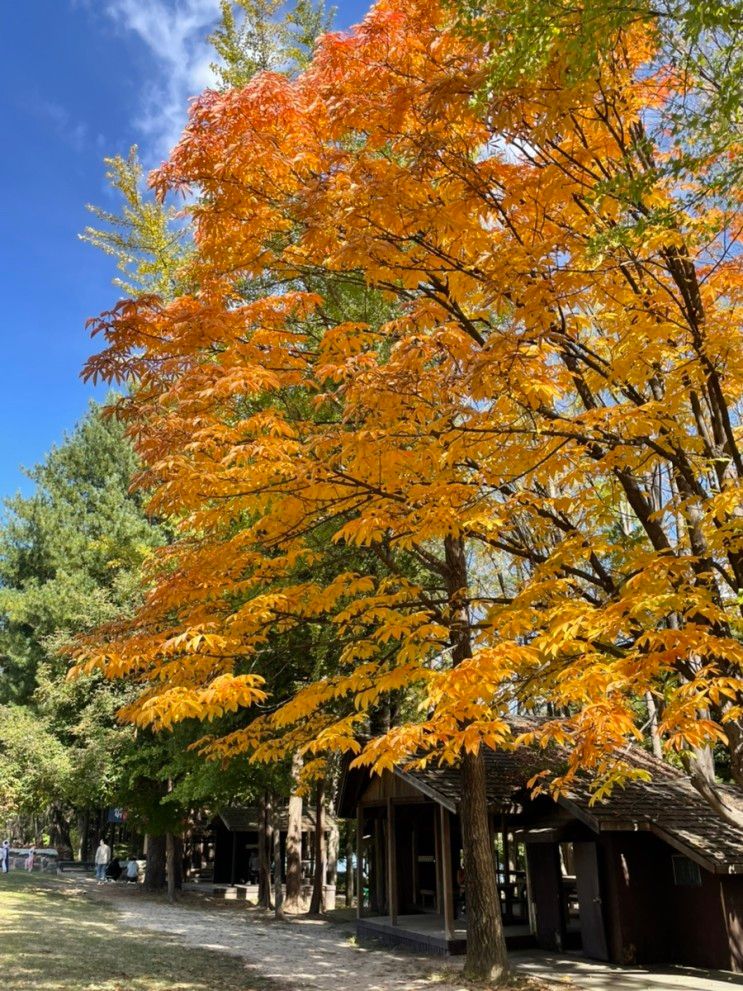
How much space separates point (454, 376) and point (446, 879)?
10670 mm

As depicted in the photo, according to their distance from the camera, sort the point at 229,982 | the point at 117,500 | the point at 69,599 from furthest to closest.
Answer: the point at 117,500 → the point at 69,599 → the point at 229,982

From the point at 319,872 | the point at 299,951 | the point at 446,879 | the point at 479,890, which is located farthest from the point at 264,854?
the point at 479,890

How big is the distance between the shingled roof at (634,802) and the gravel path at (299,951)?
2723mm

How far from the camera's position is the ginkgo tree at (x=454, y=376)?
231 inches

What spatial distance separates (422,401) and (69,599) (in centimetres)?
2444

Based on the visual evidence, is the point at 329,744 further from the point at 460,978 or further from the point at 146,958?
the point at 146,958

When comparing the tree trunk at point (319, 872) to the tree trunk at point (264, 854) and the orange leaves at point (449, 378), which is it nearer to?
the tree trunk at point (264, 854)

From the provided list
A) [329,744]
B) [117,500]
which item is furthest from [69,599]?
[329,744]

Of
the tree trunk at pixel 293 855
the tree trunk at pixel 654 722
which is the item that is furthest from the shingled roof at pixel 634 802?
the tree trunk at pixel 293 855

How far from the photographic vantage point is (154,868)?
92.8 ft

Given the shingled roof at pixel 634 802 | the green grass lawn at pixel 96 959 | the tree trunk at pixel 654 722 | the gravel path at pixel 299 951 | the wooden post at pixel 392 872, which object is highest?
A: the tree trunk at pixel 654 722

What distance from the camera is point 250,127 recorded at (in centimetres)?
780

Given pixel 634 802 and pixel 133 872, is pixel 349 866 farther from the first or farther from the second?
pixel 634 802

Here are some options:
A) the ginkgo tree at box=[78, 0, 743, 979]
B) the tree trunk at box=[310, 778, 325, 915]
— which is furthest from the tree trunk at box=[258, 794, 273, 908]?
the ginkgo tree at box=[78, 0, 743, 979]
